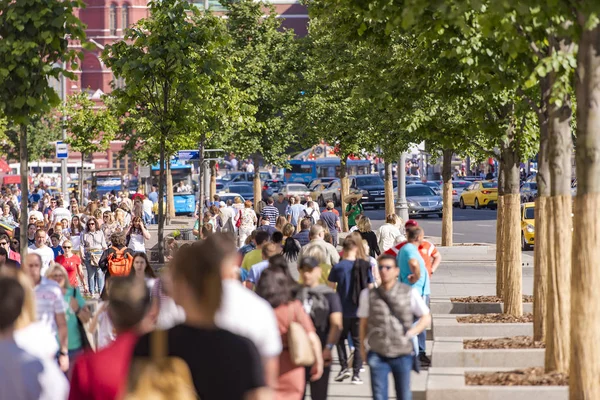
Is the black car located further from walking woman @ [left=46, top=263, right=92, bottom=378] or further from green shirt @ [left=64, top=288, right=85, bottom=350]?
green shirt @ [left=64, top=288, right=85, bottom=350]

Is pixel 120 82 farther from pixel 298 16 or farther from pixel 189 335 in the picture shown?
pixel 189 335

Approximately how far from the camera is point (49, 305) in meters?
8.68

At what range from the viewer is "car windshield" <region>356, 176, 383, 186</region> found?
2404 inches

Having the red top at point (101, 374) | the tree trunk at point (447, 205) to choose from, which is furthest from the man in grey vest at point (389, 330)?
the tree trunk at point (447, 205)

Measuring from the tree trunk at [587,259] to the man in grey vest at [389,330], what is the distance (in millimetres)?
1123

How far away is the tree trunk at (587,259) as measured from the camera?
345 inches

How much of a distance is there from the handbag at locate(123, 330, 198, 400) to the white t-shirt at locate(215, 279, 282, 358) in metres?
1.62

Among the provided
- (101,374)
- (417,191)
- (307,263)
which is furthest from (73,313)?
(417,191)

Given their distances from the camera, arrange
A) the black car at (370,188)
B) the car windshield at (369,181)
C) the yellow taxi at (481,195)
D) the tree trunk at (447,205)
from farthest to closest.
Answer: the car windshield at (369,181) → the black car at (370,188) → the yellow taxi at (481,195) → the tree trunk at (447,205)

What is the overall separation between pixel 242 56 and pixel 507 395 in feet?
121

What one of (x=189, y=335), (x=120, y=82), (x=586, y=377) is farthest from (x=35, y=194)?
(x=120, y=82)

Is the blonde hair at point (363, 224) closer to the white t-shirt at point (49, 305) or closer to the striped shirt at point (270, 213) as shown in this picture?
the white t-shirt at point (49, 305)

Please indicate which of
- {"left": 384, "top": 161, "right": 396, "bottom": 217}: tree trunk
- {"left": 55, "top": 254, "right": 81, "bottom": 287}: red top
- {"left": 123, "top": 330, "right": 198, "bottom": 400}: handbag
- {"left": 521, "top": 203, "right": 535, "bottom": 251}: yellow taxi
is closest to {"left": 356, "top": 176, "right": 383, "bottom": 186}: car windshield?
{"left": 384, "top": 161, "right": 396, "bottom": 217}: tree trunk

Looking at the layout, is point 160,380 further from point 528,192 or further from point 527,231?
point 528,192
